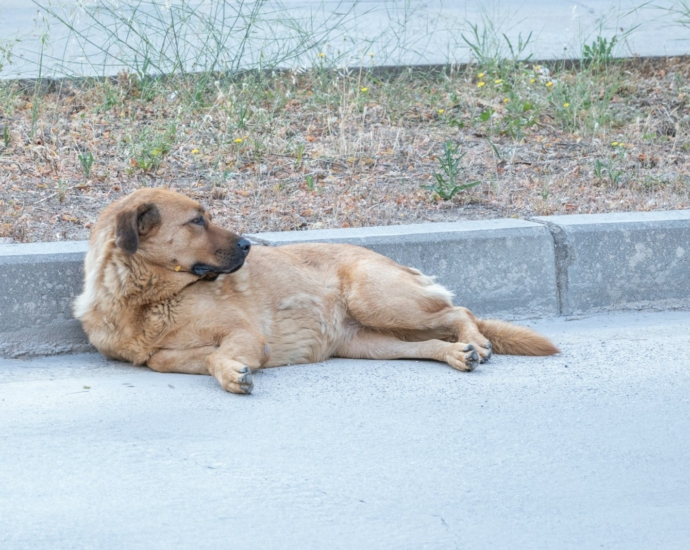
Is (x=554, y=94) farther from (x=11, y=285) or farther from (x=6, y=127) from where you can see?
(x=11, y=285)

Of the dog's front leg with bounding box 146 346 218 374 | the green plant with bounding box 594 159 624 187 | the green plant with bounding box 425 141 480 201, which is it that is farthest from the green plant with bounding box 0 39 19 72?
the green plant with bounding box 594 159 624 187

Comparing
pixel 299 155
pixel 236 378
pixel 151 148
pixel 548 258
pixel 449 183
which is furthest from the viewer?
pixel 299 155

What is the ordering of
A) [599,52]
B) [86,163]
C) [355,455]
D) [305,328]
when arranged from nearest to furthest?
1. [355,455]
2. [305,328]
3. [86,163]
4. [599,52]

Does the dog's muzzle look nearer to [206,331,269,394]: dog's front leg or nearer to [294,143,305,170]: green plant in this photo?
[206,331,269,394]: dog's front leg

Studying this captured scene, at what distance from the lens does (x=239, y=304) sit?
15.9 ft

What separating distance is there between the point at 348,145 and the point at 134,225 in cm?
298

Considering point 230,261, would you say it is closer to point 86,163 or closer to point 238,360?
point 238,360

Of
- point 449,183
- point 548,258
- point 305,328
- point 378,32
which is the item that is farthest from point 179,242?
point 378,32

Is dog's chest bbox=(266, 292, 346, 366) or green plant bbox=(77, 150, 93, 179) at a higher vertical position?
green plant bbox=(77, 150, 93, 179)

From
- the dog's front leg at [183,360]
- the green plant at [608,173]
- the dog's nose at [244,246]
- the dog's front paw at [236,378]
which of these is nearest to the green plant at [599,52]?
the green plant at [608,173]

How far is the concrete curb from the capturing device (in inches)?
215

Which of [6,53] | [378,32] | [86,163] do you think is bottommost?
[86,163]

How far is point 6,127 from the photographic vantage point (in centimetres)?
699

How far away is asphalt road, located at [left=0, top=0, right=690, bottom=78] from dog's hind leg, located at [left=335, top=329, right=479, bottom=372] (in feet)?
10.7
